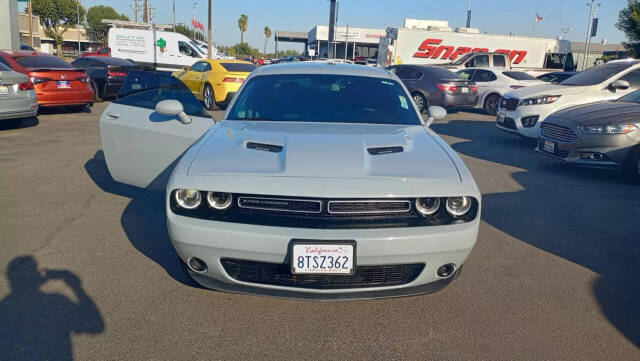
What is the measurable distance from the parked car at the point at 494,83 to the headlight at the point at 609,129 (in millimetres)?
8442

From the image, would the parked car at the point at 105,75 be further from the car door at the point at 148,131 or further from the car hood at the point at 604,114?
the car hood at the point at 604,114

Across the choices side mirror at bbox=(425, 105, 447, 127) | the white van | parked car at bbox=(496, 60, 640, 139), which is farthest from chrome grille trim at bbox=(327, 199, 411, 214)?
the white van

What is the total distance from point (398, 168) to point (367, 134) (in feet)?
2.38

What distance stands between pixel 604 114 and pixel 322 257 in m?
6.28

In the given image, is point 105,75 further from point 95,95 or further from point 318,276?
point 318,276

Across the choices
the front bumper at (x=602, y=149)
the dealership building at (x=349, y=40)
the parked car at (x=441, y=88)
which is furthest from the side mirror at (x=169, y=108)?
the dealership building at (x=349, y=40)

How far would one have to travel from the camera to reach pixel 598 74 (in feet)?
33.2

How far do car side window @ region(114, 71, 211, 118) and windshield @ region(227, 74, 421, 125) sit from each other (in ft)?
1.74

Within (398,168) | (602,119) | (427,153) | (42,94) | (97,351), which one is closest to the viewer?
(97,351)

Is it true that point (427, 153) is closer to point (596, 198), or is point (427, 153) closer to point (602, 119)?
point (596, 198)

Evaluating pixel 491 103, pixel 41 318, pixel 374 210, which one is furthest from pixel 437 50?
pixel 41 318

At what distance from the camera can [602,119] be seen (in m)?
7.08

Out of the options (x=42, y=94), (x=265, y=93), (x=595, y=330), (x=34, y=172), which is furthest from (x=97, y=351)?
(x=42, y=94)

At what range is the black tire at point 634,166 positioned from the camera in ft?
22.5
